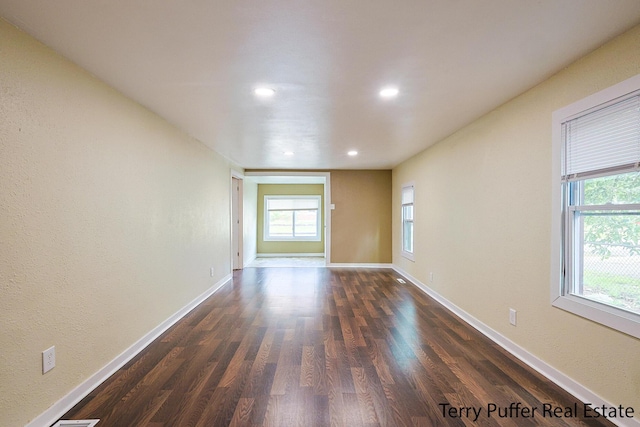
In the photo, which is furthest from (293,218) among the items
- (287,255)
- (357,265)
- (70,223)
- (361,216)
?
(70,223)

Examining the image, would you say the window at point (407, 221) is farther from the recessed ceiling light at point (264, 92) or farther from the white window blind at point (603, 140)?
the recessed ceiling light at point (264, 92)

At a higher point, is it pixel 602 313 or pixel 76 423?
pixel 602 313

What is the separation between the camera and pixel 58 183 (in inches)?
73.0

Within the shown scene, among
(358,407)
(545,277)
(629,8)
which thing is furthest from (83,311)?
(629,8)

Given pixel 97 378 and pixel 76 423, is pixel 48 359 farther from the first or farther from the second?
pixel 97 378

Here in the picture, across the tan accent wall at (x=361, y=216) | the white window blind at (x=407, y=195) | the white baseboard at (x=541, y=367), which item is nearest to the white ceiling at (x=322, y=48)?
the white baseboard at (x=541, y=367)

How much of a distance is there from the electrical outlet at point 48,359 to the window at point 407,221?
16.4 ft

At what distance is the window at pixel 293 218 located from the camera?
30.0 ft

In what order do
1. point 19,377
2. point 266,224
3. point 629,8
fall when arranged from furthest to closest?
point 266,224
point 19,377
point 629,8

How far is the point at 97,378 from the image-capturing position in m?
2.17

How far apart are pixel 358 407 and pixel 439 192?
322cm

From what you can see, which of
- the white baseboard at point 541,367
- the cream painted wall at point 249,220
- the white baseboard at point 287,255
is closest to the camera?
the white baseboard at point 541,367

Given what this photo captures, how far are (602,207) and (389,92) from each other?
5.43 ft

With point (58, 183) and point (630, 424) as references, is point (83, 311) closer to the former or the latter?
point (58, 183)
